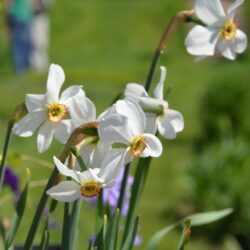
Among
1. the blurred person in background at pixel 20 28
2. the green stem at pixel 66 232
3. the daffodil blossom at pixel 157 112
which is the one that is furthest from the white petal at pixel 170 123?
the blurred person in background at pixel 20 28

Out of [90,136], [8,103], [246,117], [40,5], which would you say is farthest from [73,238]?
[40,5]

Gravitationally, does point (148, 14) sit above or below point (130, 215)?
below

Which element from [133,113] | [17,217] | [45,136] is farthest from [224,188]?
[133,113]

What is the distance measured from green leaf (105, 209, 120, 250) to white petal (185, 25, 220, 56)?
27 centimetres

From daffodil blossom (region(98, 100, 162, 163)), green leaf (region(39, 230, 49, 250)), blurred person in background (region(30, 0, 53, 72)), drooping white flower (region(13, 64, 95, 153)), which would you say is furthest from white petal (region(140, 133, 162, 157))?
blurred person in background (region(30, 0, 53, 72))

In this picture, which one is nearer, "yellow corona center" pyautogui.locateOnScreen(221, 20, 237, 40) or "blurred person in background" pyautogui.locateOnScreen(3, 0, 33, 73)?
"yellow corona center" pyautogui.locateOnScreen(221, 20, 237, 40)

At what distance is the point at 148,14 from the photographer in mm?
13125

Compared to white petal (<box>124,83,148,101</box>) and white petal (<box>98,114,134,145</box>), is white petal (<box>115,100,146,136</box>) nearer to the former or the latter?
white petal (<box>98,114,134,145</box>)

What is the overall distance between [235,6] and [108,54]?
10.3 metres

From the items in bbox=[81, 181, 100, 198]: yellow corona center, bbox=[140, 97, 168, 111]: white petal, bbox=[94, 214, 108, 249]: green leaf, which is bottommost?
bbox=[94, 214, 108, 249]: green leaf

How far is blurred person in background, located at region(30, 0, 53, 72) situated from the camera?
7805 mm

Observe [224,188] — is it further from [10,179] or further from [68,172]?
[68,172]

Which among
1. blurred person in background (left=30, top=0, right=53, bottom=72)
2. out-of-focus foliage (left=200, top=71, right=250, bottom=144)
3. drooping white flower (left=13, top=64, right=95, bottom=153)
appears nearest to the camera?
drooping white flower (left=13, top=64, right=95, bottom=153)

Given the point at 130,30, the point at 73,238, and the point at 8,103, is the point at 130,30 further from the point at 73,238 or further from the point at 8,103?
the point at 73,238
